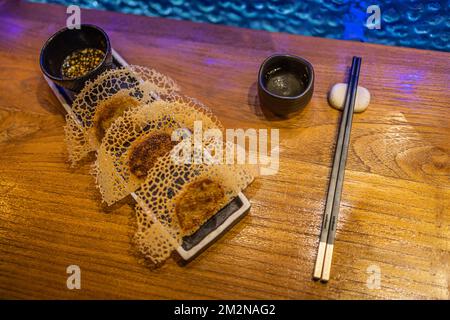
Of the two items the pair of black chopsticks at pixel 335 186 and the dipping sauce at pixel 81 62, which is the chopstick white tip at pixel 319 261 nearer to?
the pair of black chopsticks at pixel 335 186

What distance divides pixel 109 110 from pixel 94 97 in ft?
0.42

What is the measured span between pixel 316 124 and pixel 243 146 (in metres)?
0.40

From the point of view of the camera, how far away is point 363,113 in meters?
1.95

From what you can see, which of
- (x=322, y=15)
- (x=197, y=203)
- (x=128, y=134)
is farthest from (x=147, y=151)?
(x=322, y=15)

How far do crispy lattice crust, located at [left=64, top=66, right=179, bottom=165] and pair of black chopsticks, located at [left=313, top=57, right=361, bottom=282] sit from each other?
890 millimetres

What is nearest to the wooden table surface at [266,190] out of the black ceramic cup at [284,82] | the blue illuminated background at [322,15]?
the black ceramic cup at [284,82]

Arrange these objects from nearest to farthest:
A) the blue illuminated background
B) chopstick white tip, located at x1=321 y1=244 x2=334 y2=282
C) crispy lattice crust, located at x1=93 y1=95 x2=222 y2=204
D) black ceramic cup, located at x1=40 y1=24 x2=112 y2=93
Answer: chopstick white tip, located at x1=321 y1=244 x2=334 y2=282
crispy lattice crust, located at x1=93 y1=95 x2=222 y2=204
black ceramic cup, located at x1=40 y1=24 x2=112 y2=93
the blue illuminated background

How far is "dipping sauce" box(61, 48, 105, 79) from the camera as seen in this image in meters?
1.98

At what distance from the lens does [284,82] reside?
194 centimetres

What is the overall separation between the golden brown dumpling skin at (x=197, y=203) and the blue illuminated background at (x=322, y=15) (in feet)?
4.21

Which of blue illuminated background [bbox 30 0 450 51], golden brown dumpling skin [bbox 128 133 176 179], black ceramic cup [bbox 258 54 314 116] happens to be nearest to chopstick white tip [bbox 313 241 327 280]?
black ceramic cup [bbox 258 54 314 116]

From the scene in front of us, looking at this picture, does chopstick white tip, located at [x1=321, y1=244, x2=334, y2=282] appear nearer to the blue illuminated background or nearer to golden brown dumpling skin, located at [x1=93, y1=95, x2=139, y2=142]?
golden brown dumpling skin, located at [x1=93, y1=95, x2=139, y2=142]

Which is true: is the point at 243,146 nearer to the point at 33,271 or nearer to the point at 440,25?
the point at 33,271
